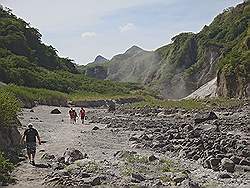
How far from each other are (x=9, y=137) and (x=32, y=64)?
99812 millimetres

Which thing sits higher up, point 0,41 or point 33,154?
point 0,41

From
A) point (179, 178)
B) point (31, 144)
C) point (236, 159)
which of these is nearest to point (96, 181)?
point (179, 178)

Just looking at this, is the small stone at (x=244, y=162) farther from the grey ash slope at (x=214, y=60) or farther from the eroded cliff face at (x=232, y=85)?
the grey ash slope at (x=214, y=60)

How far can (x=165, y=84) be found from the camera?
173 metres

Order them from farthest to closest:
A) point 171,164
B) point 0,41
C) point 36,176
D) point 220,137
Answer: point 0,41 → point 220,137 → point 171,164 → point 36,176

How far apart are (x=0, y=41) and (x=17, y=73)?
122 feet

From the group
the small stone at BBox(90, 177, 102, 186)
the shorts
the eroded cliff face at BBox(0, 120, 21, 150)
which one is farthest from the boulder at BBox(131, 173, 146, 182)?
the eroded cliff face at BBox(0, 120, 21, 150)

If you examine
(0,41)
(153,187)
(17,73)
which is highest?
(0,41)

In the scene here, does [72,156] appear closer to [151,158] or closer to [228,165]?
[151,158]

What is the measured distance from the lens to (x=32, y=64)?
4980 inches

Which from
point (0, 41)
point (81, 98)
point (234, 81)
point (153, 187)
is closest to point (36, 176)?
point (153, 187)

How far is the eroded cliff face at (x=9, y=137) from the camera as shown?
27188 millimetres

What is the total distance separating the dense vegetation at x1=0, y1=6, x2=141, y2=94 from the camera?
10269 centimetres

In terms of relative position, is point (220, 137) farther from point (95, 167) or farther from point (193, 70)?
point (193, 70)
